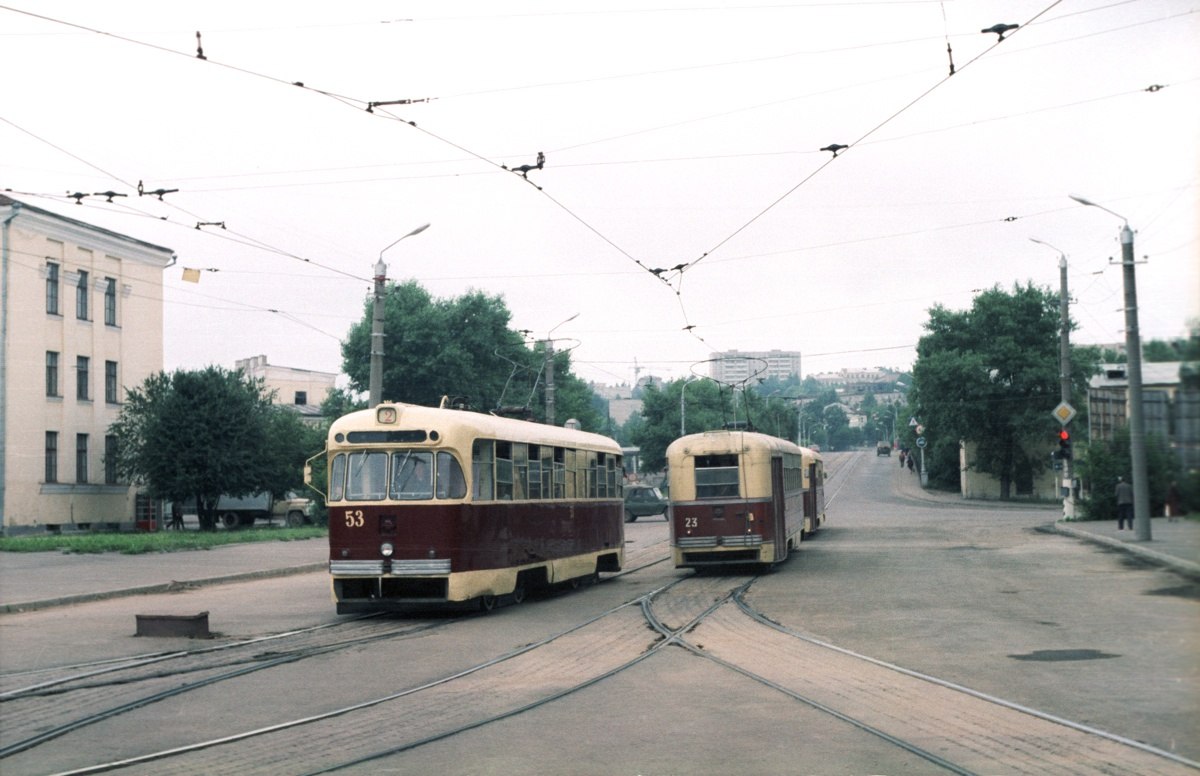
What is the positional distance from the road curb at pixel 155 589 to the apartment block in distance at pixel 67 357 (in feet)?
59.1

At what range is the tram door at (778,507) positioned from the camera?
25641 mm

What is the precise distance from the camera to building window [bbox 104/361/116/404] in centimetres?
4706

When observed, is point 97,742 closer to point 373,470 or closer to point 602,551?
point 373,470

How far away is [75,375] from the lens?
44.8 meters

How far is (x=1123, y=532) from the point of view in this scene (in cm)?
3145

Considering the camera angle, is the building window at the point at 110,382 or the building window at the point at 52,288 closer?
the building window at the point at 52,288

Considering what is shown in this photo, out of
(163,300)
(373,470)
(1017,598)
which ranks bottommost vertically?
(1017,598)

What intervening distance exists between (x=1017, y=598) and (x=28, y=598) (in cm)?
1544

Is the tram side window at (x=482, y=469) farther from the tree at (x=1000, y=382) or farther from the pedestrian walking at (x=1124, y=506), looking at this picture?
the tree at (x=1000, y=382)

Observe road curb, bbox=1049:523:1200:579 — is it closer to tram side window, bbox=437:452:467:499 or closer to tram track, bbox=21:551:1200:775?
tram track, bbox=21:551:1200:775

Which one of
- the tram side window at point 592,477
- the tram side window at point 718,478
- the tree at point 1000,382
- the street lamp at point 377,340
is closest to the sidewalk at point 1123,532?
the tree at point 1000,382

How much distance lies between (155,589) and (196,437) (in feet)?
79.8

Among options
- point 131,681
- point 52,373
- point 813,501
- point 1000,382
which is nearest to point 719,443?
point 131,681

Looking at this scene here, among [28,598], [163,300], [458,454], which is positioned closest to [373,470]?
[458,454]
